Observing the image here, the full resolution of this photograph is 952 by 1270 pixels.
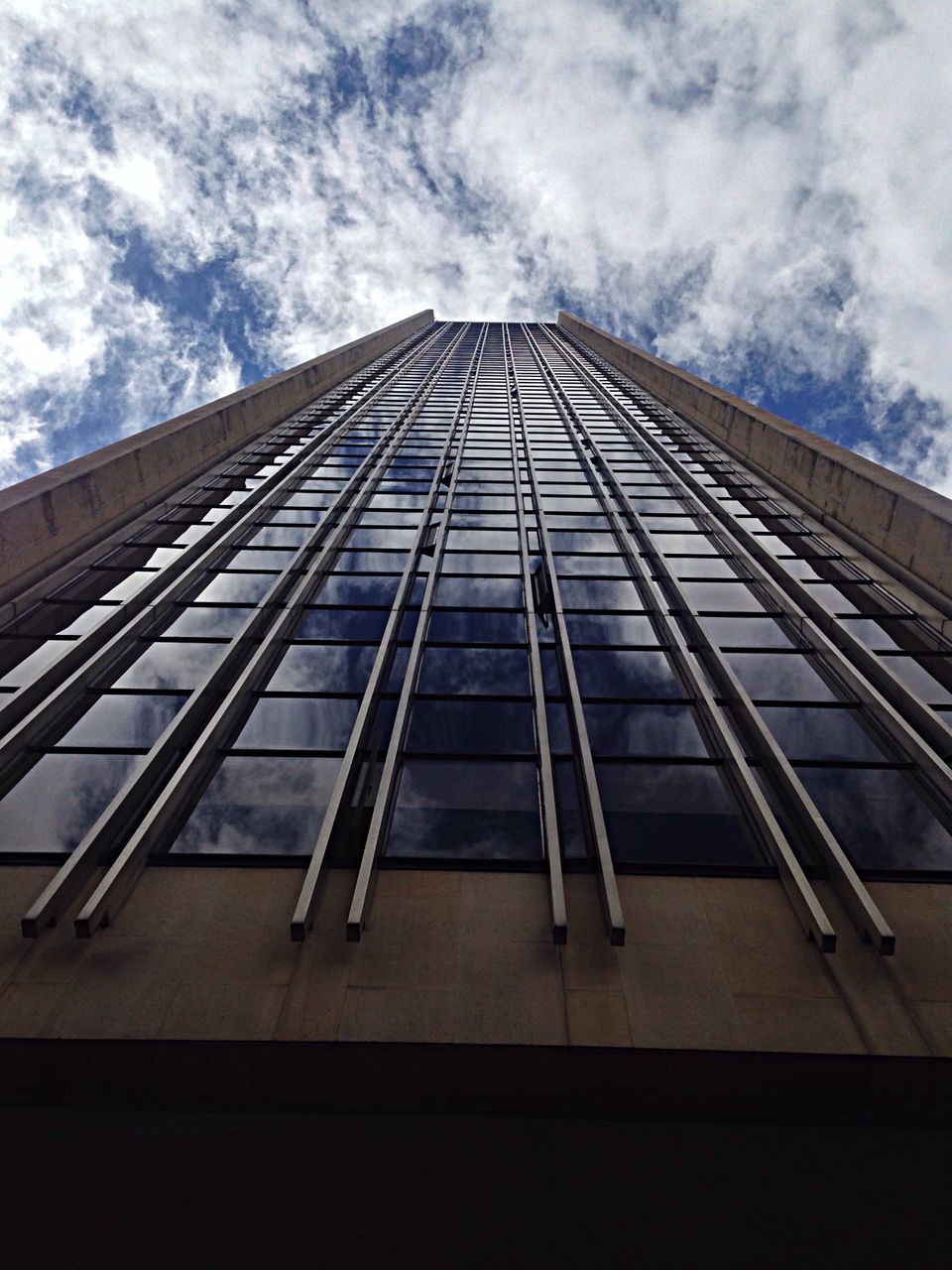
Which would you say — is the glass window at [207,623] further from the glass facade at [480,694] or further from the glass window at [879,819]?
the glass window at [879,819]

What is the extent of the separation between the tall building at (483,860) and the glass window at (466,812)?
0.19 ft

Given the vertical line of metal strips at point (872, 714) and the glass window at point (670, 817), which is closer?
the vertical line of metal strips at point (872, 714)

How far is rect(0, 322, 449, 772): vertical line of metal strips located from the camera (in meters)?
10.4

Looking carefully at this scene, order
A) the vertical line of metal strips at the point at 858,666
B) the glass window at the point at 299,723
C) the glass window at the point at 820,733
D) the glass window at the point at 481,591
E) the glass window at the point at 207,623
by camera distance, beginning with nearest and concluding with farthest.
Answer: the vertical line of metal strips at the point at 858,666, the glass window at the point at 820,733, the glass window at the point at 299,723, the glass window at the point at 207,623, the glass window at the point at 481,591

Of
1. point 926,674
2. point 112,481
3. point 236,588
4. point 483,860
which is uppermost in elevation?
point 112,481

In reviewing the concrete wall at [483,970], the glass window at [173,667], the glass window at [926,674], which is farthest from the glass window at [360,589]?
the glass window at [926,674]

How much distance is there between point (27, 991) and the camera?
21.5 ft

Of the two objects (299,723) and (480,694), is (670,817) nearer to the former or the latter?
(480,694)

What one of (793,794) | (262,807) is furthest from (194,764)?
(793,794)

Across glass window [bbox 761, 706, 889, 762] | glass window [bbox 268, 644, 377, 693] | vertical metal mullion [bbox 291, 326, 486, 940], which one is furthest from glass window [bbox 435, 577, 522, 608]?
glass window [bbox 761, 706, 889, 762]

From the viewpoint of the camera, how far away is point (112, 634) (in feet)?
43.4

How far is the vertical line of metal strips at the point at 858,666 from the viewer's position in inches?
398

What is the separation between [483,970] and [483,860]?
64.6 inches

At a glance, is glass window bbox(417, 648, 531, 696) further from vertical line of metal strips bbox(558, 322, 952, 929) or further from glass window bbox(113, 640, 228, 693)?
glass window bbox(113, 640, 228, 693)
